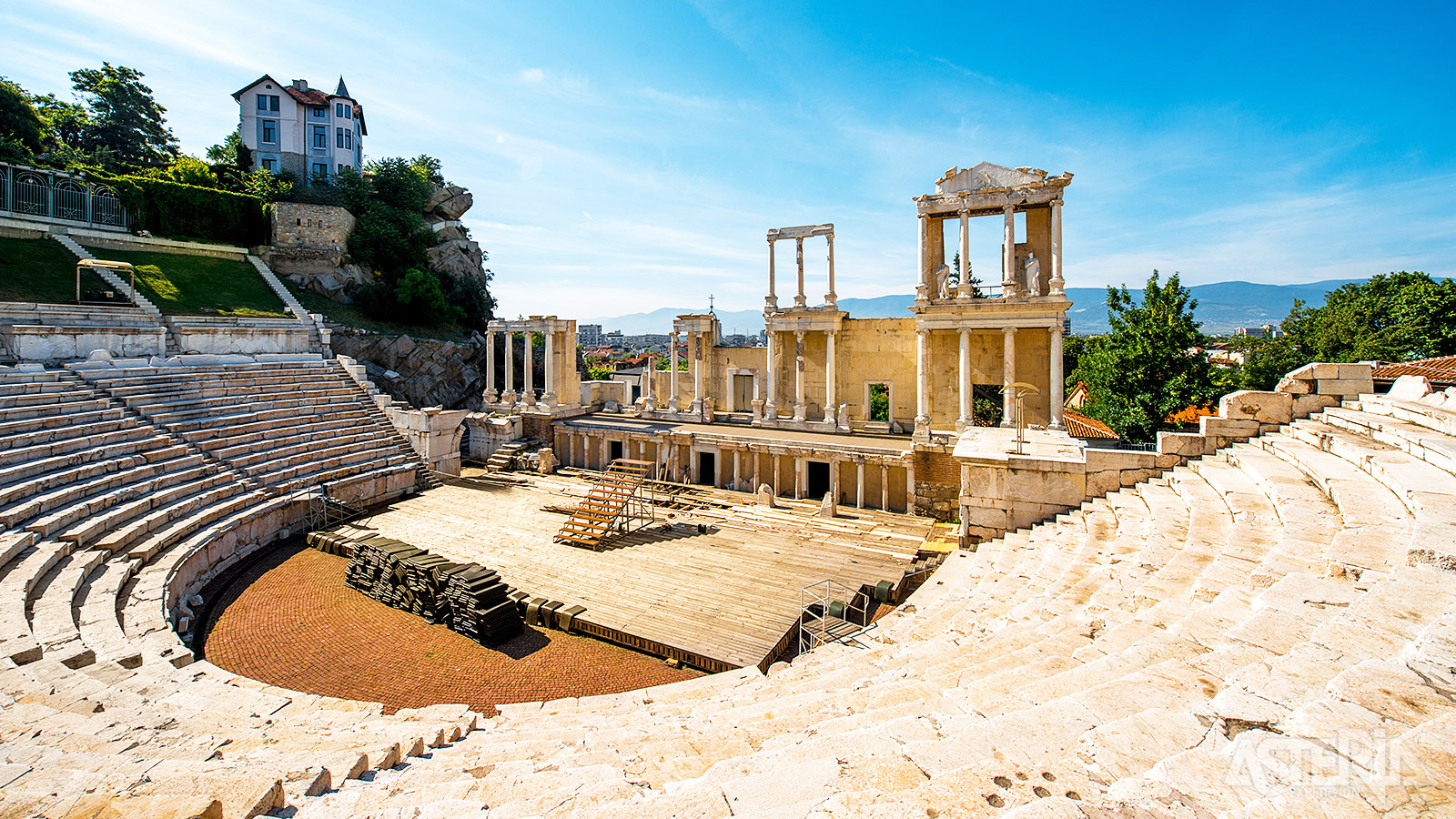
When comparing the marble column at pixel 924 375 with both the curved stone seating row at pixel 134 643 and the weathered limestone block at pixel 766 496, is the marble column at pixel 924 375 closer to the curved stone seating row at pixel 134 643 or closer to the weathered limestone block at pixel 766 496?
the weathered limestone block at pixel 766 496

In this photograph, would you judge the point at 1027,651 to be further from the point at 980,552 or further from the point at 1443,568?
the point at 980,552

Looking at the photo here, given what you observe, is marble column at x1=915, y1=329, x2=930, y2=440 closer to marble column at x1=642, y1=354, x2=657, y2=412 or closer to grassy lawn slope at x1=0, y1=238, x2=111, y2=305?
marble column at x1=642, y1=354, x2=657, y2=412

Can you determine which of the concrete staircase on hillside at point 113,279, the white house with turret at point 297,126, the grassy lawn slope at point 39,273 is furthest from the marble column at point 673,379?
the white house with turret at point 297,126

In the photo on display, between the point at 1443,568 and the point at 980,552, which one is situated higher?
the point at 1443,568

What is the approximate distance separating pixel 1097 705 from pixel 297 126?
59.7 m

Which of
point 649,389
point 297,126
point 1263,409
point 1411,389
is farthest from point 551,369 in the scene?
point 297,126

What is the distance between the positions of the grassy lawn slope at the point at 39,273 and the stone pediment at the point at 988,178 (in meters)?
33.1

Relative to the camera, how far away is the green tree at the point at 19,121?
105 ft

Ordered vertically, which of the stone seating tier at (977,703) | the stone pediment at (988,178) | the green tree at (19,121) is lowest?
the stone seating tier at (977,703)

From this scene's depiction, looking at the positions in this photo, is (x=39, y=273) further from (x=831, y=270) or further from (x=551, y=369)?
(x=831, y=270)

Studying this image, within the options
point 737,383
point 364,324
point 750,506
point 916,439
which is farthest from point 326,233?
point 916,439

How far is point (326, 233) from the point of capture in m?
37.5

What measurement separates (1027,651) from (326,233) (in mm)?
43617

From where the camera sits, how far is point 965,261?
21.2 m
